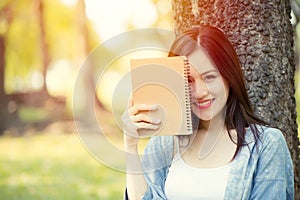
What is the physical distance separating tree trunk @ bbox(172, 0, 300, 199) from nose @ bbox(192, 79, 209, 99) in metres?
0.40

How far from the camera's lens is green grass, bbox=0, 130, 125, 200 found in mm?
5711

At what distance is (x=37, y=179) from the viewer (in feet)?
20.6

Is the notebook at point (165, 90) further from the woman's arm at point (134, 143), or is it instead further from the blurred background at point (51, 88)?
the blurred background at point (51, 88)

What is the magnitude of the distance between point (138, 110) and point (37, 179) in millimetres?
4952

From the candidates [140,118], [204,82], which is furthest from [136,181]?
[204,82]

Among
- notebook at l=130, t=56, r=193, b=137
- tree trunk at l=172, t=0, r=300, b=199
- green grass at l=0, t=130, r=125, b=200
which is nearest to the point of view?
notebook at l=130, t=56, r=193, b=137

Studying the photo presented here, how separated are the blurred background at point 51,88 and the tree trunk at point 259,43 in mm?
3818

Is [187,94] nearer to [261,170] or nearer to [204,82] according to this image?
[204,82]

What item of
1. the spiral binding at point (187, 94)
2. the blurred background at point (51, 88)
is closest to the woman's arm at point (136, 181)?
the spiral binding at point (187, 94)

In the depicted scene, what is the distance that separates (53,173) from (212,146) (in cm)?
509

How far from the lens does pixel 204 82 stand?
1.52 meters

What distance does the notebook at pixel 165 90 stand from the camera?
1.48 meters

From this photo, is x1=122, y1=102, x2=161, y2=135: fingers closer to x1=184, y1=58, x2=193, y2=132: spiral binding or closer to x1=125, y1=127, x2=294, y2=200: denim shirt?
x1=184, y1=58, x2=193, y2=132: spiral binding

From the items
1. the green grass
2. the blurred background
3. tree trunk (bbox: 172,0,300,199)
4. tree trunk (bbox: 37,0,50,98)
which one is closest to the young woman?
tree trunk (bbox: 172,0,300,199)
